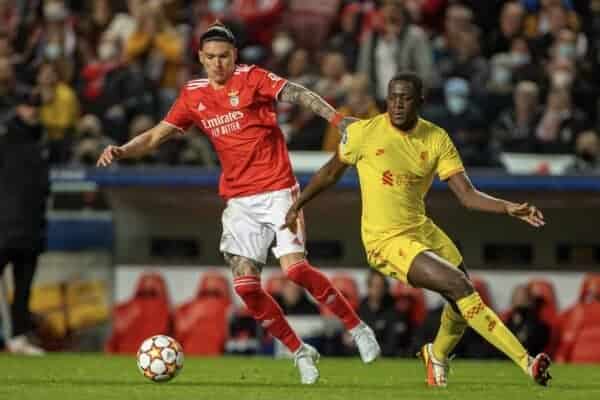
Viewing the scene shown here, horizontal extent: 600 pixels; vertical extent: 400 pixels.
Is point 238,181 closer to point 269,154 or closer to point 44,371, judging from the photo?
point 269,154

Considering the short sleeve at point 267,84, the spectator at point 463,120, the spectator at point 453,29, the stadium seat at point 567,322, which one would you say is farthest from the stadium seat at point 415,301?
the short sleeve at point 267,84

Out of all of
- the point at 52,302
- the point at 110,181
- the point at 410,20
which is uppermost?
the point at 410,20

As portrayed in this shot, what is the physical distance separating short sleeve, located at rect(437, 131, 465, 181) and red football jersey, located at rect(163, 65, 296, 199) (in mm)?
1383

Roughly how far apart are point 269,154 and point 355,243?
5695mm

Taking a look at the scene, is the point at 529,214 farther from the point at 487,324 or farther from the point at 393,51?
the point at 393,51

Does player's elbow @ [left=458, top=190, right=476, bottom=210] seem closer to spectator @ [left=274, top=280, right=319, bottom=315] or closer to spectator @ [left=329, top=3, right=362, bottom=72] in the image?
spectator @ [left=274, top=280, right=319, bottom=315]

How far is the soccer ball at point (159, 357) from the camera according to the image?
10.2 m

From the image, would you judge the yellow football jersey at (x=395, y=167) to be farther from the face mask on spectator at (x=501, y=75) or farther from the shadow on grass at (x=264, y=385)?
the face mask on spectator at (x=501, y=75)

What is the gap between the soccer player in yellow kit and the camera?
971 cm

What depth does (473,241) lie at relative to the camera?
16219 mm

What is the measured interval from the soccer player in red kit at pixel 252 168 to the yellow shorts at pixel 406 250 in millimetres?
699

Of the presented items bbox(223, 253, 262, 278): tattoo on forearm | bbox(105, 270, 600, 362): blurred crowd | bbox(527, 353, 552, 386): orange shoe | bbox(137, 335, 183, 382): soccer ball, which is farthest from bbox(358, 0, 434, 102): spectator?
bbox(527, 353, 552, 386): orange shoe

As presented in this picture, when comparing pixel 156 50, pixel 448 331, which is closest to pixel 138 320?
pixel 156 50

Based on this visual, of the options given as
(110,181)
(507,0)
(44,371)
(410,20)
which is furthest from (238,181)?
(507,0)
